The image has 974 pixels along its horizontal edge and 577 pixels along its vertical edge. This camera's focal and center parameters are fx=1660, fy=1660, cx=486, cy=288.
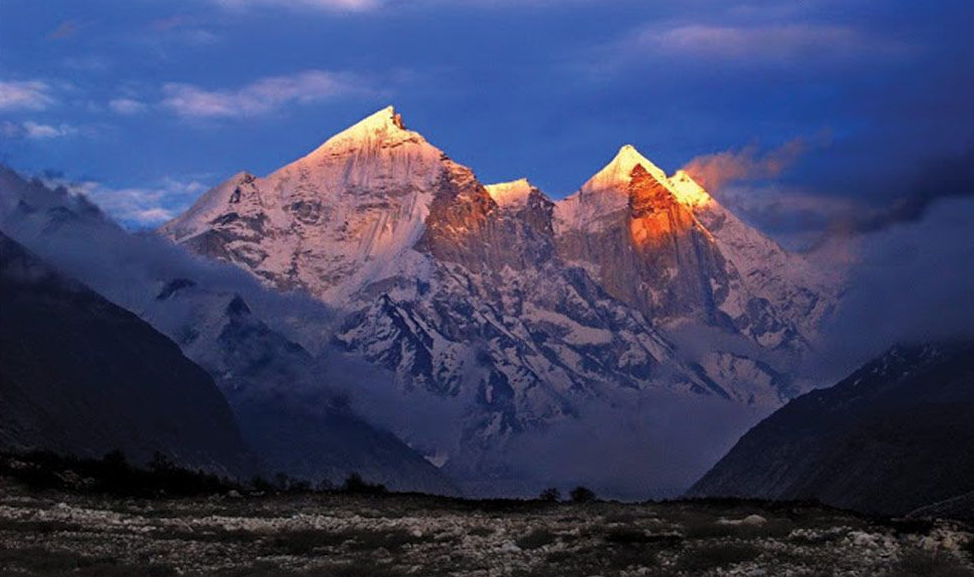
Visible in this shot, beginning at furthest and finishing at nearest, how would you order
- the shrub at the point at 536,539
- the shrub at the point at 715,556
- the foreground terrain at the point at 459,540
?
the shrub at the point at 536,539
the foreground terrain at the point at 459,540
the shrub at the point at 715,556

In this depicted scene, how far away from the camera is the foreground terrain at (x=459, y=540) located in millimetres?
59812

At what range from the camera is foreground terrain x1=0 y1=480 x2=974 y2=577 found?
59.8 metres

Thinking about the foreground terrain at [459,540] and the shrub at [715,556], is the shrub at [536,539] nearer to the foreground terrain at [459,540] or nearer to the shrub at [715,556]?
the foreground terrain at [459,540]

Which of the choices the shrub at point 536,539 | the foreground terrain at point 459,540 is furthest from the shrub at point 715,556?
the shrub at point 536,539

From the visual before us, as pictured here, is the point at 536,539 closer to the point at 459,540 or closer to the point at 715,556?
the point at 459,540

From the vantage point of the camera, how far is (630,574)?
58.7 meters

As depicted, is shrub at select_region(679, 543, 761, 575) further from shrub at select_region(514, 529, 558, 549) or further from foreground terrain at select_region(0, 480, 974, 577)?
shrub at select_region(514, 529, 558, 549)

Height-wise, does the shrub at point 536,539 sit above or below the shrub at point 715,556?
above

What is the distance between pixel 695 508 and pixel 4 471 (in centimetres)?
3424

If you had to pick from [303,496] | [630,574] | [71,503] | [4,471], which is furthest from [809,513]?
[4,471]

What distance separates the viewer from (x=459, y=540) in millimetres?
66500

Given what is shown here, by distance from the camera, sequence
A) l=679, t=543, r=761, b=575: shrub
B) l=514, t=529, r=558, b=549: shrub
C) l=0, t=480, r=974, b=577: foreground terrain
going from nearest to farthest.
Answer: l=679, t=543, r=761, b=575: shrub < l=0, t=480, r=974, b=577: foreground terrain < l=514, t=529, r=558, b=549: shrub

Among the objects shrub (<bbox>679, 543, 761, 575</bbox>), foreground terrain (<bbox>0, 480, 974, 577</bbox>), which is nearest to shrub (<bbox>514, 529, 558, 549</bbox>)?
foreground terrain (<bbox>0, 480, 974, 577</bbox>)

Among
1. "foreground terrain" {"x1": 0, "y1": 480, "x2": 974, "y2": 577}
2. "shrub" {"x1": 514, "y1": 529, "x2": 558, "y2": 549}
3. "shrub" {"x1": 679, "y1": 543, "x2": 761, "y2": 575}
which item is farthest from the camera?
"shrub" {"x1": 514, "y1": 529, "x2": 558, "y2": 549}
